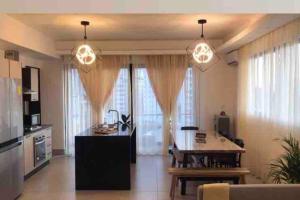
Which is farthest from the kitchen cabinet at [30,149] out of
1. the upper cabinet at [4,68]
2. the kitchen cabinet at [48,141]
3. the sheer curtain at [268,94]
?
the sheer curtain at [268,94]

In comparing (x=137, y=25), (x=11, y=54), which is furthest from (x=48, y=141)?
(x=137, y=25)

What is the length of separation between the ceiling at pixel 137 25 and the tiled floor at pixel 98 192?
8.87 feet

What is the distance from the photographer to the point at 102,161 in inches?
187

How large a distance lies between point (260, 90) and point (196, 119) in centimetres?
224

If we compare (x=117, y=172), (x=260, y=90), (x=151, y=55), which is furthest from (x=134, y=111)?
(x=260, y=90)

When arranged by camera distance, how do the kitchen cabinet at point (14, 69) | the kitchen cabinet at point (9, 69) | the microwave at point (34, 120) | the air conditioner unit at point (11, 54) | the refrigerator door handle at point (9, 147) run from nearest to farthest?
1. the refrigerator door handle at point (9, 147)
2. the kitchen cabinet at point (9, 69)
3. the kitchen cabinet at point (14, 69)
4. the air conditioner unit at point (11, 54)
5. the microwave at point (34, 120)

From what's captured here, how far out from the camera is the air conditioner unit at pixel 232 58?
6402 millimetres

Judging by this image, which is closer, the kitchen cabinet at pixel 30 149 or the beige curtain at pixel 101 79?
the kitchen cabinet at pixel 30 149

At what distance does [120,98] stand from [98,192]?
2899mm

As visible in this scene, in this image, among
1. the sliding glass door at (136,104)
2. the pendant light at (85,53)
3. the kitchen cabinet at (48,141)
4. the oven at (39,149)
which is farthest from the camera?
the sliding glass door at (136,104)

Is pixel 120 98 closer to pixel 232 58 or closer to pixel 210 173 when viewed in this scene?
pixel 232 58

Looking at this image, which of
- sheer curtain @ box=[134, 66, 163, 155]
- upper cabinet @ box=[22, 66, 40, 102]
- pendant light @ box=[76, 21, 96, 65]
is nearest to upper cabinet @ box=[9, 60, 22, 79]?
pendant light @ box=[76, 21, 96, 65]

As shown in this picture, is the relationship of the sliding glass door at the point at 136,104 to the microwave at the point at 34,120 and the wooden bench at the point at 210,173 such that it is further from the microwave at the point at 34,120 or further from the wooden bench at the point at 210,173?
the wooden bench at the point at 210,173

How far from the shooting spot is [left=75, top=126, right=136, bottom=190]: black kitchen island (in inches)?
186
